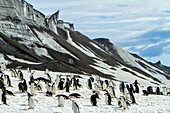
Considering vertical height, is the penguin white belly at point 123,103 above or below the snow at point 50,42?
below

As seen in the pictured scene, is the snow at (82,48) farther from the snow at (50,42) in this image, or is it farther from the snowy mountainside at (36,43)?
the snow at (50,42)

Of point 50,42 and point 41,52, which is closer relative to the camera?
point 41,52

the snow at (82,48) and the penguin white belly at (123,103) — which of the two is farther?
the snow at (82,48)

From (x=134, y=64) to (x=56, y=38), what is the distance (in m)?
48.1

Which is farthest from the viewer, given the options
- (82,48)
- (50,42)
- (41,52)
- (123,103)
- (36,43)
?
(82,48)

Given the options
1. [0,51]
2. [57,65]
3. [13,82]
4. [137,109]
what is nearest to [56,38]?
[0,51]

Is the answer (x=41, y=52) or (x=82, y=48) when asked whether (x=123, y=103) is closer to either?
(x=41, y=52)

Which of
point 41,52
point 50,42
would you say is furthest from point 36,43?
point 50,42

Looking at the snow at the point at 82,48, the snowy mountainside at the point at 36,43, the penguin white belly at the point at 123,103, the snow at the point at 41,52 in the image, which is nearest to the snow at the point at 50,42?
the snowy mountainside at the point at 36,43

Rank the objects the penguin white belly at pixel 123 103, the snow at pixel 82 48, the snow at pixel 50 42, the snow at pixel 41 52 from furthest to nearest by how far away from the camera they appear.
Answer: the snow at pixel 82 48, the snow at pixel 50 42, the snow at pixel 41 52, the penguin white belly at pixel 123 103

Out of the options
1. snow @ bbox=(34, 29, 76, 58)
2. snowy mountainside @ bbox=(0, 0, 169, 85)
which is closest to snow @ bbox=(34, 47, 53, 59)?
snowy mountainside @ bbox=(0, 0, 169, 85)

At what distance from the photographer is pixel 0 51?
60812mm

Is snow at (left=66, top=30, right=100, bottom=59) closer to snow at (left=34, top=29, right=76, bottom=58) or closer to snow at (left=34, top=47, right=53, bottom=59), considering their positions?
snow at (left=34, top=29, right=76, bottom=58)

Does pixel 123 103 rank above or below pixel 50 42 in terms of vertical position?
below
